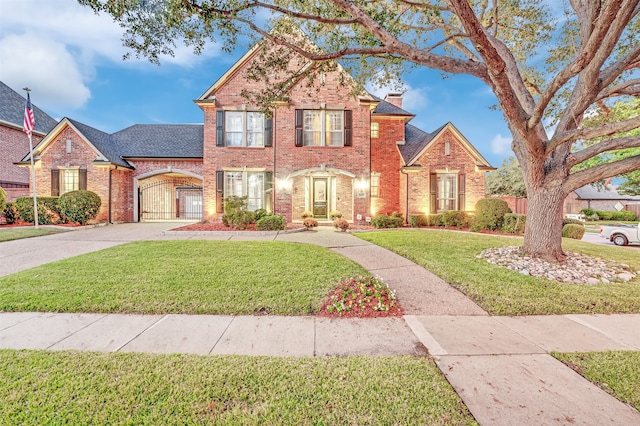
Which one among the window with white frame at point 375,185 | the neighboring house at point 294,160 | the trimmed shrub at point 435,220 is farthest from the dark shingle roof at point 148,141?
the trimmed shrub at point 435,220

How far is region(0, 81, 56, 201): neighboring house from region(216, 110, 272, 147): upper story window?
13606 mm

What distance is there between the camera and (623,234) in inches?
437

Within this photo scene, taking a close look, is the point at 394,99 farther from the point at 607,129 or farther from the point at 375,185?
the point at 607,129

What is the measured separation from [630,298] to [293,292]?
5.37m

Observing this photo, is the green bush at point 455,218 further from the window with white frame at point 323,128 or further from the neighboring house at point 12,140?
the neighboring house at point 12,140

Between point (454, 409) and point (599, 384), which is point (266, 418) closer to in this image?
point (454, 409)

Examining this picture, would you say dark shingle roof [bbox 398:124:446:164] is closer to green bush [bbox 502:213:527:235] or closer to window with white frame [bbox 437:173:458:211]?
window with white frame [bbox 437:173:458:211]

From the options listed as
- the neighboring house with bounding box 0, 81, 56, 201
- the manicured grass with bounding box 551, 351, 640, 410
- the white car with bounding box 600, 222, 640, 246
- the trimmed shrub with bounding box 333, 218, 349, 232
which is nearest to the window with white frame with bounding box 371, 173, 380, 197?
the trimmed shrub with bounding box 333, 218, 349, 232

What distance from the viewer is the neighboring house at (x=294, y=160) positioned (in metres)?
12.9

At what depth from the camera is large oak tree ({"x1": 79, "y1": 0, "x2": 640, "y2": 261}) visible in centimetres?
436

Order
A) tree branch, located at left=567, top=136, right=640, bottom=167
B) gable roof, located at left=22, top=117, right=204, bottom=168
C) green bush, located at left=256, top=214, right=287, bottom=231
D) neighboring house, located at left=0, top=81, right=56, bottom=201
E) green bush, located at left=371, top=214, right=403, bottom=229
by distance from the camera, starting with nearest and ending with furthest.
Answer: tree branch, located at left=567, top=136, right=640, bottom=167, green bush, located at left=256, top=214, right=287, bottom=231, green bush, located at left=371, top=214, right=403, bottom=229, gable roof, located at left=22, top=117, right=204, bottom=168, neighboring house, located at left=0, top=81, right=56, bottom=201

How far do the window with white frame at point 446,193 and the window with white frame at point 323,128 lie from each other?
5.93 metres

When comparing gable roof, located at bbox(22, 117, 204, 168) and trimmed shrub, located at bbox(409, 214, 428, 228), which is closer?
trimmed shrub, located at bbox(409, 214, 428, 228)

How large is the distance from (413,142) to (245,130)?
9293mm
